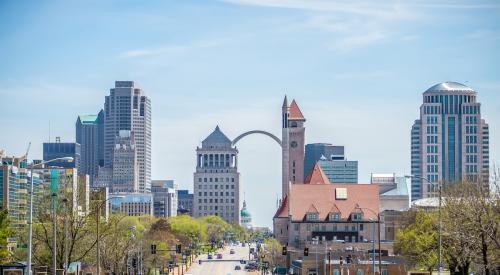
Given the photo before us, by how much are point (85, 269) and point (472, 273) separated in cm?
4074

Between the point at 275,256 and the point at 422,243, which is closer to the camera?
the point at 422,243

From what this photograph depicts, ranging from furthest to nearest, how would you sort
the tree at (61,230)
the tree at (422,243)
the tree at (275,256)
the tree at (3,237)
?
1. the tree at (275,256)
2. the tree at (422,243)
3. the tree at (61,230)
4. the tree at (3,237)

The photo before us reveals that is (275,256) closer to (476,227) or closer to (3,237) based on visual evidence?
(3,237)

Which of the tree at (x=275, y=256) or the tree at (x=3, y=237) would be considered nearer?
the tree at (x=3, y=237)

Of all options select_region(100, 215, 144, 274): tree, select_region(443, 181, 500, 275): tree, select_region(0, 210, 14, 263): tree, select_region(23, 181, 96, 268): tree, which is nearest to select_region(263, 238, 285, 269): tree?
select_region(100, 215, 144, 274): tree

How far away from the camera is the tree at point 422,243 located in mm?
121156

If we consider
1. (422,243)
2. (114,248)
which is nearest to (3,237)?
(114,248)

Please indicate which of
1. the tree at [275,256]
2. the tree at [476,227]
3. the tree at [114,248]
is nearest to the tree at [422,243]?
the tree at [476,227]

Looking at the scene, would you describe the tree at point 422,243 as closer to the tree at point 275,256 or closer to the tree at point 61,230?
the tree at point 61,230

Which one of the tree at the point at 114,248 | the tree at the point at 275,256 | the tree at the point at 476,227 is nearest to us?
the tree at the point at 476,227

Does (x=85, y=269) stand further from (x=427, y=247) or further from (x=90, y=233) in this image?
(x=427, y=247)

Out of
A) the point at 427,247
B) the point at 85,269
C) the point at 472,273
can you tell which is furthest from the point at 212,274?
the point at 472,273

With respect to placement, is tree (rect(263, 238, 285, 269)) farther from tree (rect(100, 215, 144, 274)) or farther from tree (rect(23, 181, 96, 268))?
tree (rect(23, 181, 96, 268))

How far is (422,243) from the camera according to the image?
408 feet
